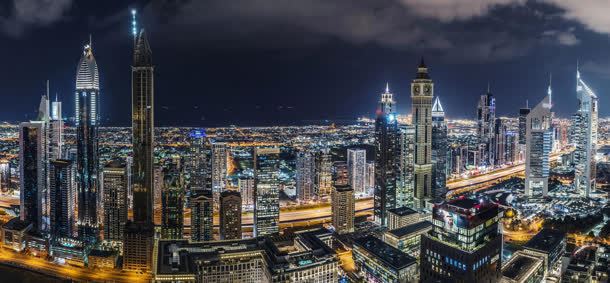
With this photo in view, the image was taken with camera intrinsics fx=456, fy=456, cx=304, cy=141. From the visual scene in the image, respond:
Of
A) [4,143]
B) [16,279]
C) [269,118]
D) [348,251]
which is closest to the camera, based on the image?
[16,279]

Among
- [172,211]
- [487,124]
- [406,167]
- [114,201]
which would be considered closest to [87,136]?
[114,201]

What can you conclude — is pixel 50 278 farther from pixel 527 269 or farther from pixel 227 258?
pixel 527 269

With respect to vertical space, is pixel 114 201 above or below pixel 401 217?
above

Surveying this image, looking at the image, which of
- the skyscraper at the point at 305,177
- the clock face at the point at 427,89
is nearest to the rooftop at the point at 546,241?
the clock face at the point at 427,89

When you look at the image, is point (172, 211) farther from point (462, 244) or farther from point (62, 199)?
point (462, 244)

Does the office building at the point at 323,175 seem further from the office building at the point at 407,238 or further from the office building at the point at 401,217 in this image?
the office building at the point at 407,238

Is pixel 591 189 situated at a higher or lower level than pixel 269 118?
lower

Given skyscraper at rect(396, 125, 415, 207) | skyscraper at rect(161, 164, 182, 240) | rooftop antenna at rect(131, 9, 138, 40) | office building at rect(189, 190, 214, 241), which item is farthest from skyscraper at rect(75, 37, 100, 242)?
skyscraper at rect(396, 125, 415, 207)

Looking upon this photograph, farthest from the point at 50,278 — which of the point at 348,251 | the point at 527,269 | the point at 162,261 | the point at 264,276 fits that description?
the point at 527,269
